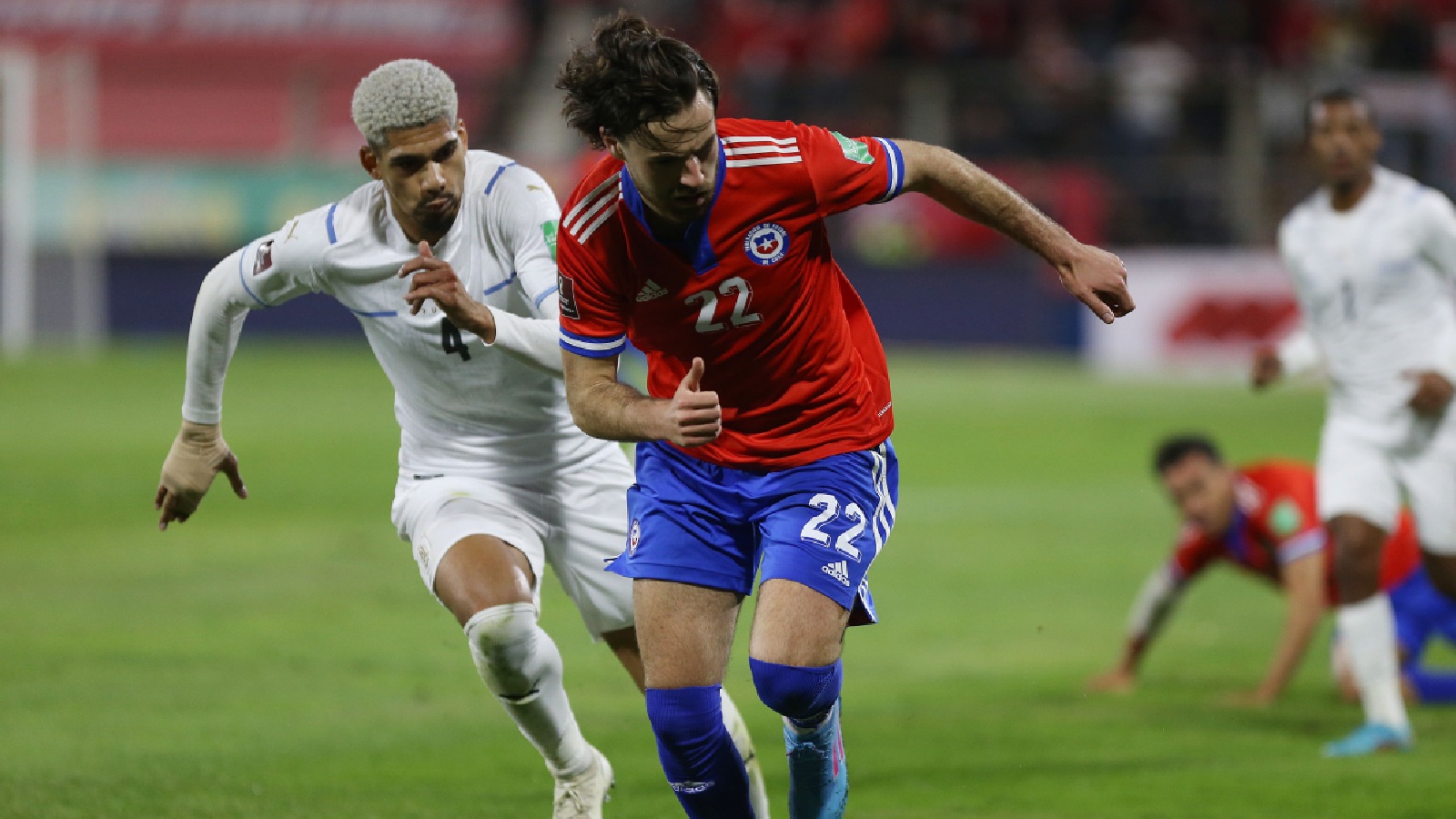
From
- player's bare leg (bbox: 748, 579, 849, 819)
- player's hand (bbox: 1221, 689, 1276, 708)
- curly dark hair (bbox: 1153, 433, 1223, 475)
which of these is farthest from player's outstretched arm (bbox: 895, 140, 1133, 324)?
player's hand (bbox: 1221, 689, 1276, 708)

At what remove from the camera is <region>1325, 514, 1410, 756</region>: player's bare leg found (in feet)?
23.9

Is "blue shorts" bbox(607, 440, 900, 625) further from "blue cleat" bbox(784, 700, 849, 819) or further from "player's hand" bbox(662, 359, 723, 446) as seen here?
"player's hand" bbox(662, 359, 723, 446)

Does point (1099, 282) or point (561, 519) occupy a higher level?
point (1099, 282)

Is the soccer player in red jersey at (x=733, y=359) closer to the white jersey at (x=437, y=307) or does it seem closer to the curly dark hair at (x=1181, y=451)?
the white jersey at (x=437, y=307)

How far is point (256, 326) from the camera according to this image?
30.2 metres

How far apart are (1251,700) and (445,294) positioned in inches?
190

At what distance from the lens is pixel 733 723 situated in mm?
5594

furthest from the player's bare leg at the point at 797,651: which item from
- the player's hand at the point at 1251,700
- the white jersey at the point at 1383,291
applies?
the player's hand at the point at 1251,700

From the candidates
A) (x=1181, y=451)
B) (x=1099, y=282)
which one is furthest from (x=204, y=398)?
(x=1181, y=451)

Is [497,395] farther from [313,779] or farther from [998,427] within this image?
[998,427]

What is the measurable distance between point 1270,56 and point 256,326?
1676 centimetres

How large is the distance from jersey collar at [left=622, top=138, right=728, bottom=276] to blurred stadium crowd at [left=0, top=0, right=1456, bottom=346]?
67.5 ft

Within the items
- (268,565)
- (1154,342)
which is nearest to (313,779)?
(268,565)

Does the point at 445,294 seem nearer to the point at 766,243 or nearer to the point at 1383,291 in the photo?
the point at 766,243
